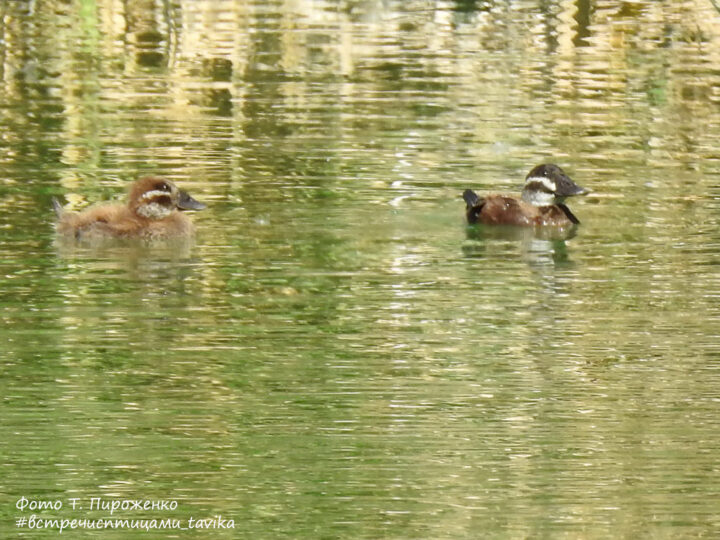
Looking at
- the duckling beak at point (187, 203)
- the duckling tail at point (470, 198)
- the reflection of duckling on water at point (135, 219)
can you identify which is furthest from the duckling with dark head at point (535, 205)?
the reflection of duckling on water at point (135, 219)

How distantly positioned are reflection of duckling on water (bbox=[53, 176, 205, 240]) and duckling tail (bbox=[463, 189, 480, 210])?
5.60ft

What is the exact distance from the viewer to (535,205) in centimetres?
1142

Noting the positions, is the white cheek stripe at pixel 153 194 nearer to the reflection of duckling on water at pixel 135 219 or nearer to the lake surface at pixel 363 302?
the reflection of duckling on water at pixel 135 219

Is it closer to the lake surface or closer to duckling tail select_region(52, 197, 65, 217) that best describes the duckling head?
the lake surface

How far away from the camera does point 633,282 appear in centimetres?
948

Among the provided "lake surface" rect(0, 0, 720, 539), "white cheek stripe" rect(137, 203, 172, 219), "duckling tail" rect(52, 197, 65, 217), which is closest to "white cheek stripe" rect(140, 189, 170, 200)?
"white cheek stripe" rect(137, 203, 172, 219)

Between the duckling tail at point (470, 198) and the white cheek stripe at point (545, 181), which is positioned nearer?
the duckling tail at point (470, 198)

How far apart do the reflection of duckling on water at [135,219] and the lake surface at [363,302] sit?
0.47 feet

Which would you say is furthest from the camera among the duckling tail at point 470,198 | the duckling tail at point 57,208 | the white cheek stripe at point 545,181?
the white cheek stripe at point 545,181

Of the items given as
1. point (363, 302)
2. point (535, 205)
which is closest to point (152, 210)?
point (363, 302)

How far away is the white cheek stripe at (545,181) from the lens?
37.4ft

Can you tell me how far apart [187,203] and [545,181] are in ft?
7.51

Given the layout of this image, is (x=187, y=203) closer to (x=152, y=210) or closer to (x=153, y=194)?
(x=153, y=194)

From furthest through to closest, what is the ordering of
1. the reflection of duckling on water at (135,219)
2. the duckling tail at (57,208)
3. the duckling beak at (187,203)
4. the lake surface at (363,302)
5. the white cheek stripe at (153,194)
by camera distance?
the duckling beak at (187,203)
the white cheek stripe at (153,194)
the duckling tail at (57,208)
the reflection of duckling on water at (135,219)
the lake surface at (363,302)
